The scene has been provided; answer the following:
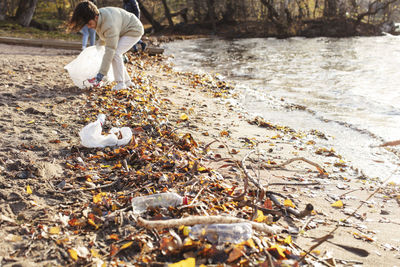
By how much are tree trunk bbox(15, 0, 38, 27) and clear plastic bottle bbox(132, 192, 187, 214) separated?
1787 centimetres

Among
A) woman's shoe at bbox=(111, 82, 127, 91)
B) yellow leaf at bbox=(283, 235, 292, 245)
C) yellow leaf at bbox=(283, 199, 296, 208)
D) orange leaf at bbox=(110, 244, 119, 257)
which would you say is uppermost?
woman's shoe at bbox=(111, 82, 127, 91)

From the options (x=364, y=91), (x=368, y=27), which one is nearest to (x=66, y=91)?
(x=364, y=91)

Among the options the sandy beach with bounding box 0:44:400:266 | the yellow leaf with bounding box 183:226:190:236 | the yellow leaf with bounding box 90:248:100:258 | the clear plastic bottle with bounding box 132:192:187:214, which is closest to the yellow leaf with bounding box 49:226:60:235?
the sandy beach with bounding box 0:44:400:266

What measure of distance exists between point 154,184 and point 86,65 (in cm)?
319

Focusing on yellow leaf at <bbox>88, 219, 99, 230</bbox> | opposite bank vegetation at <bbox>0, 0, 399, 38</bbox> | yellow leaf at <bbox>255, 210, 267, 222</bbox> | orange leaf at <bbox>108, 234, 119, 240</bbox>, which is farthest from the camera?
→ opposite bank vegetation at <bbox>0, 0, 399, 38</bbox>

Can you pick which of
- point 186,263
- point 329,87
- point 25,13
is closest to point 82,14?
point 186,263

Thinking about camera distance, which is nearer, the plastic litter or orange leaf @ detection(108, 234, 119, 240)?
orange leaf @ detection(108, 234, 119, 240)

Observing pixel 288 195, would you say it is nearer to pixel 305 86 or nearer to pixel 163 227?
pixel 163 227

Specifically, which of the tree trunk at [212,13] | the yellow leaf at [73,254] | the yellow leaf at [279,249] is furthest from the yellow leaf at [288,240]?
the tree trunk at [212,13]

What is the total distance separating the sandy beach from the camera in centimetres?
198

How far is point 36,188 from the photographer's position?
8.44ft

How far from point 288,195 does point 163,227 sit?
1347 millimetres

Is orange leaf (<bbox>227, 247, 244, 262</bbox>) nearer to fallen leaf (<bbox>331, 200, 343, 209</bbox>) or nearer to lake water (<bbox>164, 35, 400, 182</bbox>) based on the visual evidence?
lake water (<bbox>164, 35, 400, 182</bbox>)

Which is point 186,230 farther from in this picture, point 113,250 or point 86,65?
point 86,65
